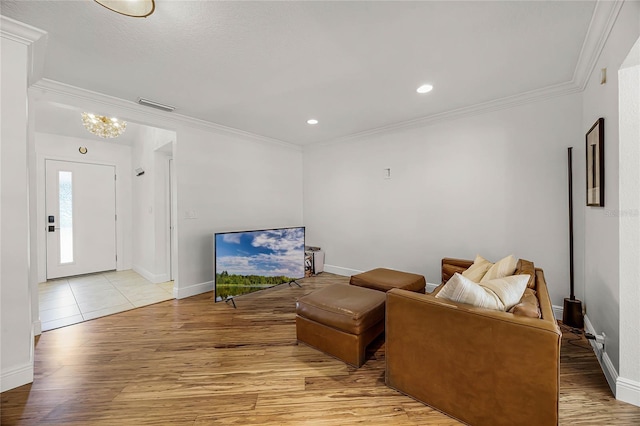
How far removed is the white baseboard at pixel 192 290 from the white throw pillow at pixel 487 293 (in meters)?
3.41

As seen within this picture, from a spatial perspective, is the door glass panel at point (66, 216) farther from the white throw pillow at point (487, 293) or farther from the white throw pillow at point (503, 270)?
the white throw pillow at point (503, 270)

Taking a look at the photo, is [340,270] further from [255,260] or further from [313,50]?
[313,50]

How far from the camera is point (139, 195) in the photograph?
5.13 metres

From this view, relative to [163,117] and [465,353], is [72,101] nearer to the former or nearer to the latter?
[163,117]

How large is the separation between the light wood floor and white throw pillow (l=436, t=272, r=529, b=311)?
1.60 ft

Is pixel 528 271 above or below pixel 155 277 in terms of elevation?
above

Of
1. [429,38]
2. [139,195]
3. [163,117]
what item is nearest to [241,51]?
[429,38]

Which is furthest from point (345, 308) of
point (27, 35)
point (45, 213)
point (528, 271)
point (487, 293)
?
point (45, 213)

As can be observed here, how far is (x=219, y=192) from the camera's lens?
4102 millimetres

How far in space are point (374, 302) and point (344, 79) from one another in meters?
2.11

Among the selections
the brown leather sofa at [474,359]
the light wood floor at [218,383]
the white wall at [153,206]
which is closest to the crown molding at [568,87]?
the brown leather sofa at [474,359]

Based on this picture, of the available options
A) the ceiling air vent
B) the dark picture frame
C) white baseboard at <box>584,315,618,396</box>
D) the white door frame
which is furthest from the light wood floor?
the white door frame

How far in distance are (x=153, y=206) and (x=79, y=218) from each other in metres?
1.59

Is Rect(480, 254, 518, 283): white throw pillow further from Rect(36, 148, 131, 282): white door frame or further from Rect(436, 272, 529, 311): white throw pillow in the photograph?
Rect(36, 148, 131, 282): white door frame
